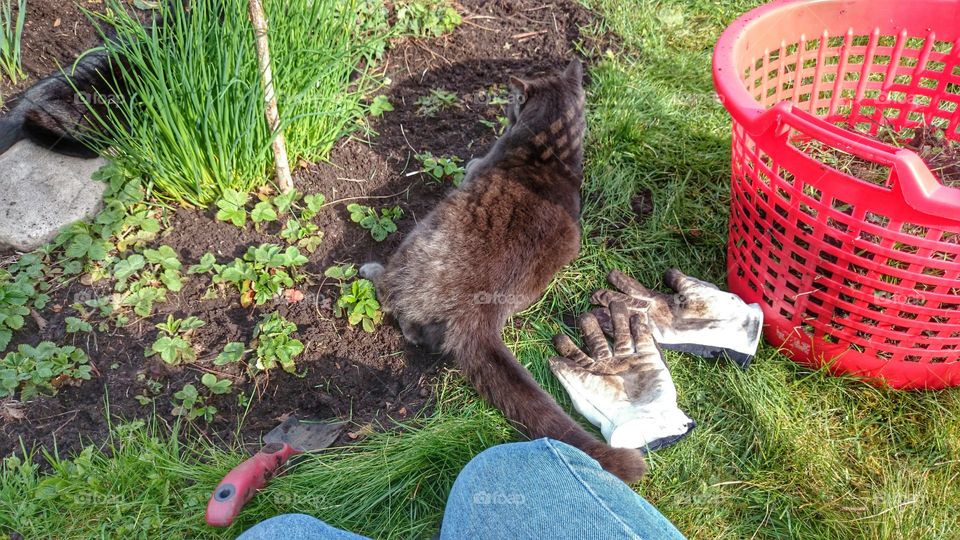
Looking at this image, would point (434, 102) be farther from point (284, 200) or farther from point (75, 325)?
point (75, 325)

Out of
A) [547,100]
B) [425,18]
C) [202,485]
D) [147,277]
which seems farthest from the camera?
[425,18]

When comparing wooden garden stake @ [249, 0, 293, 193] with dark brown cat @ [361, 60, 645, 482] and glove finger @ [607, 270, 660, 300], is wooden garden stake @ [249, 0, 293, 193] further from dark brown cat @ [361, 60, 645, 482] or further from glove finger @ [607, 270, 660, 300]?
glove finger @ [607, 270, 660, 300]

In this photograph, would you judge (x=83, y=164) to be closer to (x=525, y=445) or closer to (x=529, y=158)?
(x=529, y=158)

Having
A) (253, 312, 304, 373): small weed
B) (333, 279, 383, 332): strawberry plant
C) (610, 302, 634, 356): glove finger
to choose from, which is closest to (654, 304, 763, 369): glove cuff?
(610, 302, 634, 356): glove finger

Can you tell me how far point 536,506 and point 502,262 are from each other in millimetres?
1197

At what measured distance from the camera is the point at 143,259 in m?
2.78

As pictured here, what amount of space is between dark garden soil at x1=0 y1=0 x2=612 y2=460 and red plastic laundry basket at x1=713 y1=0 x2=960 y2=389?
1.29 m

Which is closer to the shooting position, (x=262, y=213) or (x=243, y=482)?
(x=243, y=482)

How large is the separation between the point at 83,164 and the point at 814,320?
3.24 metres

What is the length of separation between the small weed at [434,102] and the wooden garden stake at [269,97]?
0.85 meters

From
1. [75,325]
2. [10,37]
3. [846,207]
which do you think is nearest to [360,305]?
[75,325]

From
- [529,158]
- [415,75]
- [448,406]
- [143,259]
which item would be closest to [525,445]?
[448,406]

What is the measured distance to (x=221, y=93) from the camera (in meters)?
2.59

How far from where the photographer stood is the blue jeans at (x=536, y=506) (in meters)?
1.45
